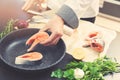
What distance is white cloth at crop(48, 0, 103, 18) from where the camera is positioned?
34.3 inches

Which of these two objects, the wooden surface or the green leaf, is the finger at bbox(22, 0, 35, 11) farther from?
the green leaf

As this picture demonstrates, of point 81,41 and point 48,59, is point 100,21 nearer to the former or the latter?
point 81,41

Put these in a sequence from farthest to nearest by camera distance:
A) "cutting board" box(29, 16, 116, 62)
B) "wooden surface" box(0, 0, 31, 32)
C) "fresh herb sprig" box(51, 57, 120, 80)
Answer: "wooden surface" box(0, 0, 31, 32) → "cutting board" box(29, 16, 116, 62) → "fresh herb sprig" box(51, 57, 120, 80)

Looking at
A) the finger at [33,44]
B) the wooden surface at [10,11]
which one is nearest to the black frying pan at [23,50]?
the finger at [33,44]

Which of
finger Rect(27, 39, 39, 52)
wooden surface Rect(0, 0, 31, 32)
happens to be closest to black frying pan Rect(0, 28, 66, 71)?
finger Rect(27, 39, 39, 52)

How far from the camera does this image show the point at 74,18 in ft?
2.73

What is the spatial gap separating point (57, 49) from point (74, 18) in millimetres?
139

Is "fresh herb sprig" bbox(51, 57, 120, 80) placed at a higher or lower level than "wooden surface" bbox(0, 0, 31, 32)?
lower

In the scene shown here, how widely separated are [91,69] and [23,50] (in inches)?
9.8

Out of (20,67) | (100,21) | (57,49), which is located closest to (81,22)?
(57,49)

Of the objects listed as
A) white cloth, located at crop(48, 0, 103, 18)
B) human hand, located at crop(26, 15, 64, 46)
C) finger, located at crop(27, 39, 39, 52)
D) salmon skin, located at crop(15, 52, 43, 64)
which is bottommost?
salmon skin, located at crop(15, 52, 43, 64)

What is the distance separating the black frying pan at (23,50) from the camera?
71cm

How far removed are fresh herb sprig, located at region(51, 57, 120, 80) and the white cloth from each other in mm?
236

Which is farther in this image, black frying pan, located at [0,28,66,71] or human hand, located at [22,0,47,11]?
human hand, located at [22,0,47,11]
